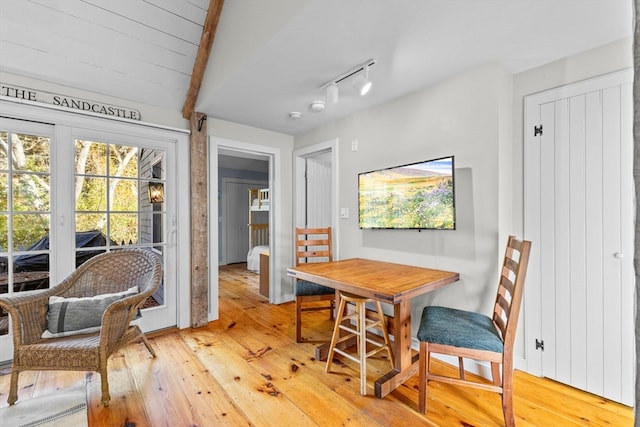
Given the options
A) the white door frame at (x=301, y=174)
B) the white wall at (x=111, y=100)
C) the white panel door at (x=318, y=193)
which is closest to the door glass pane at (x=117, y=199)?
the white wall at (x=111, y=100)

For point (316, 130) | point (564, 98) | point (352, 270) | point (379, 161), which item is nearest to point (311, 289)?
point (352, 270)

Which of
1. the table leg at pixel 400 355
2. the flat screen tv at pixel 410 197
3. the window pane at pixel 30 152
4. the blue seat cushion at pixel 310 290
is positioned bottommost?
the table leg at pixel 400 355

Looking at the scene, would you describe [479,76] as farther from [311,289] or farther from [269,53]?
[311,289]

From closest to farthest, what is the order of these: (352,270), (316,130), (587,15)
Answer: (587,15), (352,270), (316,130)

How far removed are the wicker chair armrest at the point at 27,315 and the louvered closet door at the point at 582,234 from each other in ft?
10.7

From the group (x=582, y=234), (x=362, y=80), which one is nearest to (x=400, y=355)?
(x=582, y=234)

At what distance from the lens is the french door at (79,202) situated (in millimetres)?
2141

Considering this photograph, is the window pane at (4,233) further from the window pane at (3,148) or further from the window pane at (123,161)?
the window pane at (123,161)

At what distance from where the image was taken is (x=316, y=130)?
11.3 ft

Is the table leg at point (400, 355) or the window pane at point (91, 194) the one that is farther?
the window pane at point (91, 194)

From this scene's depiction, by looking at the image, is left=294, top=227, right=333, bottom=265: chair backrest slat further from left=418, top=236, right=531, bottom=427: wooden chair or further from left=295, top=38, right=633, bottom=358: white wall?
left=418, top=236, right=531, bottom=427: wooden chair

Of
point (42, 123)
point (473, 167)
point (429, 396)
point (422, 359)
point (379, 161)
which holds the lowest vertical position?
point (429, 396)

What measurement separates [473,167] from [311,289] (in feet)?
5.51

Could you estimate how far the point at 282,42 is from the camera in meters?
1.78
